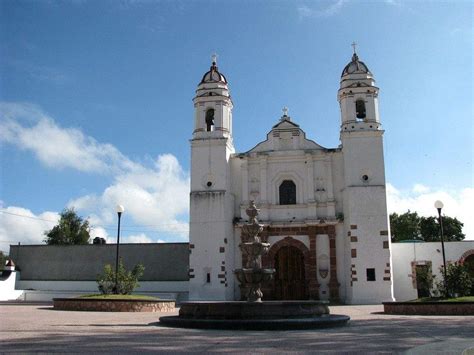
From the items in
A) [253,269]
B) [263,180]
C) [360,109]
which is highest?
[360,109]

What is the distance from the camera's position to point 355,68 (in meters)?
31.6

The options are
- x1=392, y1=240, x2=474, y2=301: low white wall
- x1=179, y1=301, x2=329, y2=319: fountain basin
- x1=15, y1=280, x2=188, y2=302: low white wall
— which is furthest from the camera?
x1=15, y1=280, x2=188, y2=302: low white wall

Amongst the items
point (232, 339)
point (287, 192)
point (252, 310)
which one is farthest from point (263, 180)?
point (232, 339)

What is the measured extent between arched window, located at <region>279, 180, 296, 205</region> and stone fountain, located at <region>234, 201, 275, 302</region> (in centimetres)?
1390

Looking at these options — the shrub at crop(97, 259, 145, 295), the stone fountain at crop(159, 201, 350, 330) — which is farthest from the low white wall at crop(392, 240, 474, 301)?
the stone fountain at crop(159, 201, 350, 330)

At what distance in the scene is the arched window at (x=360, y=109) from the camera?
30906 millimetres

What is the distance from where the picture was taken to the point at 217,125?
3164 centimetres

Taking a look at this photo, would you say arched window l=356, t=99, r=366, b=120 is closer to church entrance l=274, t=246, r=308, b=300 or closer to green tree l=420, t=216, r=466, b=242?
church entrance l=274, t=246, r=308, b=300

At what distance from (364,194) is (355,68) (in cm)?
804

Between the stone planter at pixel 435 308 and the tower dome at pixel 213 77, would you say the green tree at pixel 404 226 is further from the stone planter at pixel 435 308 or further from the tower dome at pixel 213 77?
the stone planter at pixel 435 308

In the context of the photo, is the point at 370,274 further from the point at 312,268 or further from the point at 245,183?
the point at 245,183

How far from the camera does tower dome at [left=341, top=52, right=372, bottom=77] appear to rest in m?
31.4

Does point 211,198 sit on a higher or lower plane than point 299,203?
higher

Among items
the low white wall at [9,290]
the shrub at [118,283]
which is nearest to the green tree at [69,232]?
the low white wall at [9,290]
